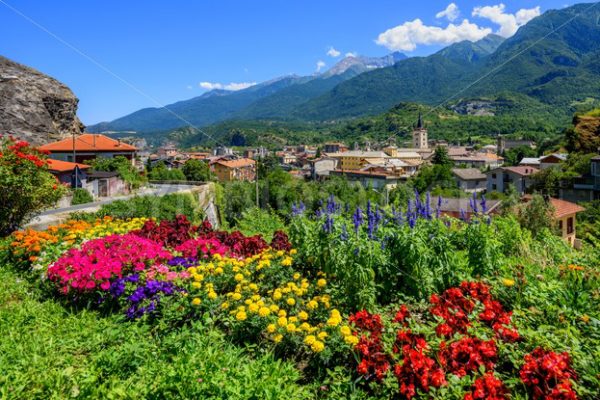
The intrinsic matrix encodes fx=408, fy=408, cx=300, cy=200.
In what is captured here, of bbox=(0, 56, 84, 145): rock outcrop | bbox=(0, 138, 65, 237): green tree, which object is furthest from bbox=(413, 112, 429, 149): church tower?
bbox=(0, 138, 65, 237): green tree

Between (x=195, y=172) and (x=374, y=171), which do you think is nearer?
(x=195, y=172)

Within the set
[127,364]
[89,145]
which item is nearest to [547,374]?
[127,364]

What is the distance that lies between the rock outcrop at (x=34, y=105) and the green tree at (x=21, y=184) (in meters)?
30.2

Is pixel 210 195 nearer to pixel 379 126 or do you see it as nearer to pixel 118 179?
pixel 118 179

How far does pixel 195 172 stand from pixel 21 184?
50.0 m

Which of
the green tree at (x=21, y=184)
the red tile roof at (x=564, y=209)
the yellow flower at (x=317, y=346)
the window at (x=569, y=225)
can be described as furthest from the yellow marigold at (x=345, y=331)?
the window at (x=569, y=225)

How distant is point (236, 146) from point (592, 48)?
153084 mm

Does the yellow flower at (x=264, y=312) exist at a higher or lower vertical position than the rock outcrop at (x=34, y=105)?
lower

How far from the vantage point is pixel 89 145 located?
36156 mm

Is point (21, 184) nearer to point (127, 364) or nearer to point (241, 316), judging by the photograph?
point (127, 364)

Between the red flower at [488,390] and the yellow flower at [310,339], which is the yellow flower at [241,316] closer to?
the yellow flower at [310,339]

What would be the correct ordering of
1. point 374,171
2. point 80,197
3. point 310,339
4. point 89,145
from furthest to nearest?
point 374,171
point 89,145
point 80,197
point 310,339

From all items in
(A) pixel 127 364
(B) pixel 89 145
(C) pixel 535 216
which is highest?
(B) pixel 89 145

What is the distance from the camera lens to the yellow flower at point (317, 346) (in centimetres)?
304
